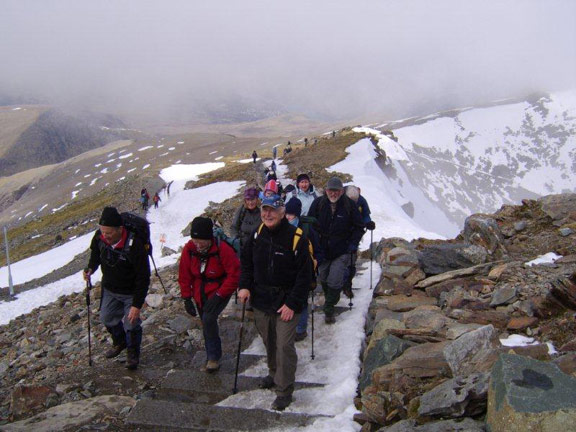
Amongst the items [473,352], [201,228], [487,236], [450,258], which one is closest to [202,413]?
[201,228]

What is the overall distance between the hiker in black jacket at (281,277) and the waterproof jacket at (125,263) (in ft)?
6.00

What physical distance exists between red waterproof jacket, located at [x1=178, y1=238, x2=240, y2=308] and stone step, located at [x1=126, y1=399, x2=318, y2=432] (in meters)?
1.60

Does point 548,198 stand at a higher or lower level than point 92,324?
higher

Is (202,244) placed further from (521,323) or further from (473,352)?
(521,323)

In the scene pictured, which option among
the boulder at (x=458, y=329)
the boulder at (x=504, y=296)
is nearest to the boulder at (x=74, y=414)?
the boulder at (x=458, y=329)

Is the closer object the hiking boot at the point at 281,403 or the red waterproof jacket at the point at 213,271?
the hiking boot at the point at 281,403

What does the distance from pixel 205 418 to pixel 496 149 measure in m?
176

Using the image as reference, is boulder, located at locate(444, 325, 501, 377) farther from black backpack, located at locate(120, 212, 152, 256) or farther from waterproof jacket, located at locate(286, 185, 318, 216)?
waterproof jacket, located at locate(286, 185, 318, 216)

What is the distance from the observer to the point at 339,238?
834cm

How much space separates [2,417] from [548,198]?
1390cm

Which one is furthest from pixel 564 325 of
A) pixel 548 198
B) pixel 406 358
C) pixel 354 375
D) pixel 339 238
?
pixel 548 198

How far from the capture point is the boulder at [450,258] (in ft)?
30.6

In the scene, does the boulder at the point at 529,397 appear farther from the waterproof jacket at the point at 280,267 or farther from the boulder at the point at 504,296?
the boulder at the point at 504,296

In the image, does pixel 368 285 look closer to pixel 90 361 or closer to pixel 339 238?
pixel 339 238
